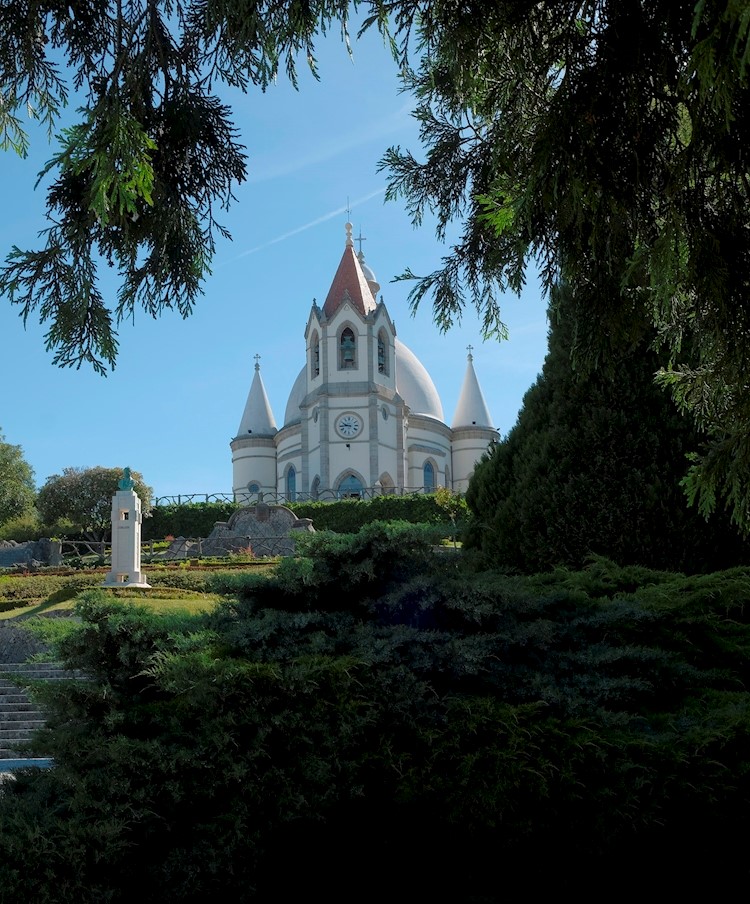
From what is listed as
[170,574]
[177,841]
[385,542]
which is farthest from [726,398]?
[170,574]

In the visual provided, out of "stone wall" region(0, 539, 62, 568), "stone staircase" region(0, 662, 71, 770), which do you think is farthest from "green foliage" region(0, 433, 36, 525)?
"stone staircase" region(0, 662, 71, 770)

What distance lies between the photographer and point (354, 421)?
54.6 m

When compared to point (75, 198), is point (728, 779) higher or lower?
lower

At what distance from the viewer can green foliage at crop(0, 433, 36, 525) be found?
2092 inches

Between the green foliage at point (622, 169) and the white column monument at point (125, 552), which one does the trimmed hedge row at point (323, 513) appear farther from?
the green foliage at point (622, 169)

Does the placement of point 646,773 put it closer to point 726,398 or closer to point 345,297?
point 726,398

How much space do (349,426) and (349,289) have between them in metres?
9.25

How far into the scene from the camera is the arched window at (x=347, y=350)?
55906 millimetres

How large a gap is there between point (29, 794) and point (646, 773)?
115 inches

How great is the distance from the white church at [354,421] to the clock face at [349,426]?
2.3 inches

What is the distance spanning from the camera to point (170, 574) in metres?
22.1

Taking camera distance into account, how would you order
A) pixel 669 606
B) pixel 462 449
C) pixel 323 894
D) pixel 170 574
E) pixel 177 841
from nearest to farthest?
pixel 177 841 → pixel 323 894 → pixel 669 606 → pixel 170 574 → pixel 462 449

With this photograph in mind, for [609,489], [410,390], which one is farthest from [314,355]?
[609,489]

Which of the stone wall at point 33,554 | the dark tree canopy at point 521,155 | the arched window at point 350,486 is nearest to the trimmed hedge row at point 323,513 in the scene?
the stone wall at point 33,554
